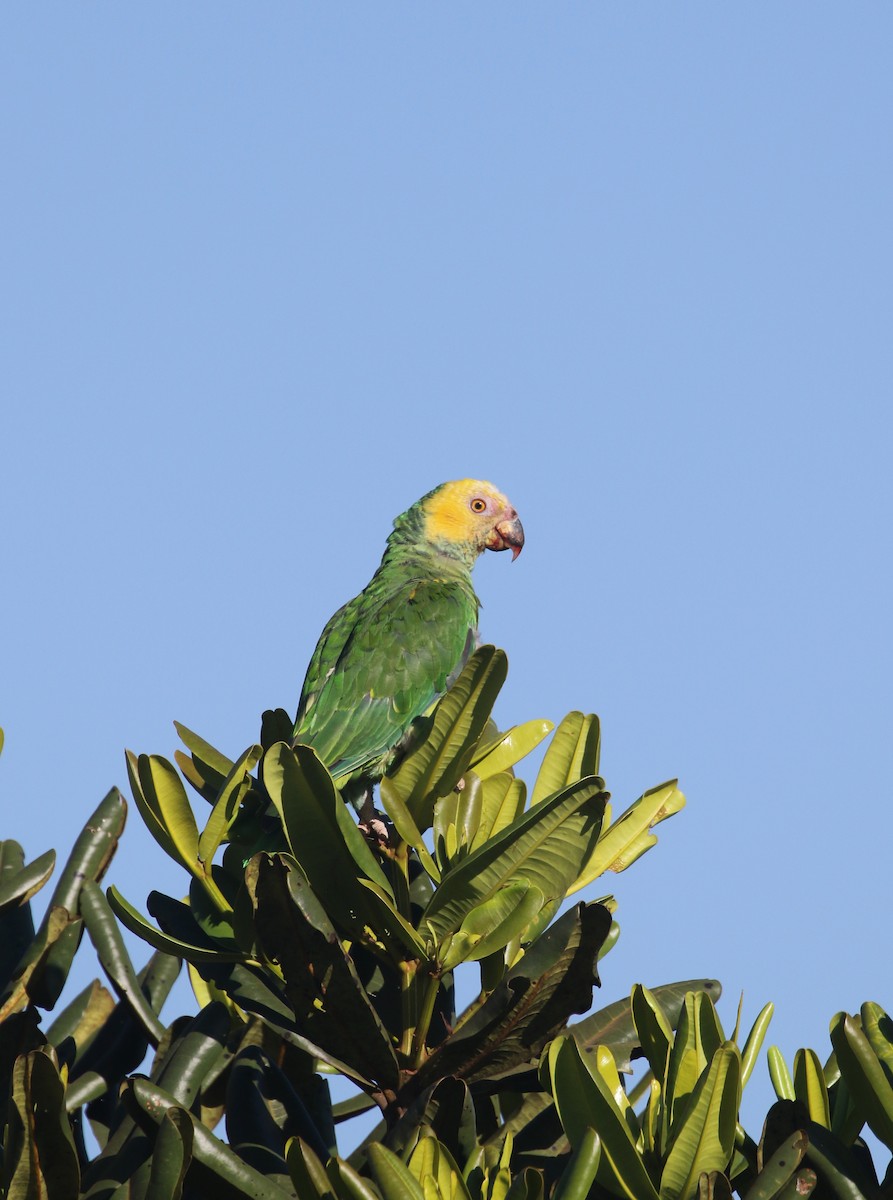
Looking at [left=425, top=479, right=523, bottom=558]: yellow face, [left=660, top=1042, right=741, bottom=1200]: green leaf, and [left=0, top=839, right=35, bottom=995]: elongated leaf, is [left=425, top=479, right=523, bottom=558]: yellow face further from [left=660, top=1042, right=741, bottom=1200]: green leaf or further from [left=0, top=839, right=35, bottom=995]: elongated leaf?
[left=660, top=1042, right=741, bottom=1200]: green leaf

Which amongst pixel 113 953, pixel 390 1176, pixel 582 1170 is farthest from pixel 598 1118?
pixel 113 953

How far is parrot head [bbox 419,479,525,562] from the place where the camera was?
6965 millimetres

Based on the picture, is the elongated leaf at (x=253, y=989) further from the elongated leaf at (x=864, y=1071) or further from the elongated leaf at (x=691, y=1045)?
the elongated leaf at (x=864, y=1071)

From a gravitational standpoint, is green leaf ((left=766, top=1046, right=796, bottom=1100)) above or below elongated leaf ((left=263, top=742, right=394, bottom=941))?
below

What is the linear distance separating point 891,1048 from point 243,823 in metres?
1.73

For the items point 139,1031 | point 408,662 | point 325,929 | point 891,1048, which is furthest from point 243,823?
point 408,662

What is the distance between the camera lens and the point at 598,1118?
2.32m

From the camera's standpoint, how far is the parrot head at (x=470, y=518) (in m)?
6.96

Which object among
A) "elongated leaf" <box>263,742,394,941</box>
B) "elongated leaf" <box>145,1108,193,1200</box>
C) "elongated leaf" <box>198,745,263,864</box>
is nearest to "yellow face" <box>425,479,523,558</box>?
"elongated leaf" <box>198,745,263,864</box>

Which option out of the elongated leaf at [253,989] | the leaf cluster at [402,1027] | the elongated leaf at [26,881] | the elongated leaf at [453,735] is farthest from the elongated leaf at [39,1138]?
the elongated leaf at [453,735]

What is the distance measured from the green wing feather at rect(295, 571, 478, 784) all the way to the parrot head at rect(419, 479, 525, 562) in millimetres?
649

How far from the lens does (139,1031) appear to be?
302 cm

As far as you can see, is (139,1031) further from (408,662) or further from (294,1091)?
(408,662)

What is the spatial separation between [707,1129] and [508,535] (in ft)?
16.7
